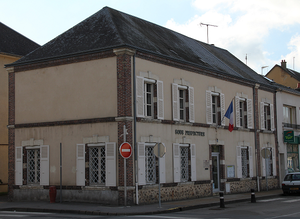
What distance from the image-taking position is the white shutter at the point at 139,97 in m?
18.7

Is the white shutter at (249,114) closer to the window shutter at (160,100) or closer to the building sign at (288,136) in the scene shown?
the building sign at (288,136)

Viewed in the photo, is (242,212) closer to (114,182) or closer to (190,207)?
(190,207)

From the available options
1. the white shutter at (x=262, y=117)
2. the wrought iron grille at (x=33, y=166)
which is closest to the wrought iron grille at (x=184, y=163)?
the wrought iron grille at (x=33, y=166)

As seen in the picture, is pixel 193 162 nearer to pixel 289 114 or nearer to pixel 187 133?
pixel 187 133

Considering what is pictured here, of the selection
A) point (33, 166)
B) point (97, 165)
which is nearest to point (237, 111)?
point (97, 165)

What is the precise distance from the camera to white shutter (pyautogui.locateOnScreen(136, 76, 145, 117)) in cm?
1870

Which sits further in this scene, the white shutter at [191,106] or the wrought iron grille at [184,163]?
the white shutter at [191,106]

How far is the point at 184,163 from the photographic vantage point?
70.7ft

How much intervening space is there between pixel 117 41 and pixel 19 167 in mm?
7661

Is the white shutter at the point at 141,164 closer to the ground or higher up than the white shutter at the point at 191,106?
closer to the ground

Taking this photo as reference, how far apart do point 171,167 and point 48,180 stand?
563 centimetres

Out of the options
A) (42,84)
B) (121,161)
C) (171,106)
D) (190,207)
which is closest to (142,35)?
(171,106)

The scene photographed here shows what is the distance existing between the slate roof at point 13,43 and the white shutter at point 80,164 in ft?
36.2

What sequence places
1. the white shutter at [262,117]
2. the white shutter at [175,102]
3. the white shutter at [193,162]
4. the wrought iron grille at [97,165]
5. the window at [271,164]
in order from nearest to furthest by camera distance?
1. the wrought iron grille at [97,165]
2. the white shutter at [175,102]
3. the white shutter at [193,162]
4. the white shutter at [262,117]
5. the window at [271,164]
